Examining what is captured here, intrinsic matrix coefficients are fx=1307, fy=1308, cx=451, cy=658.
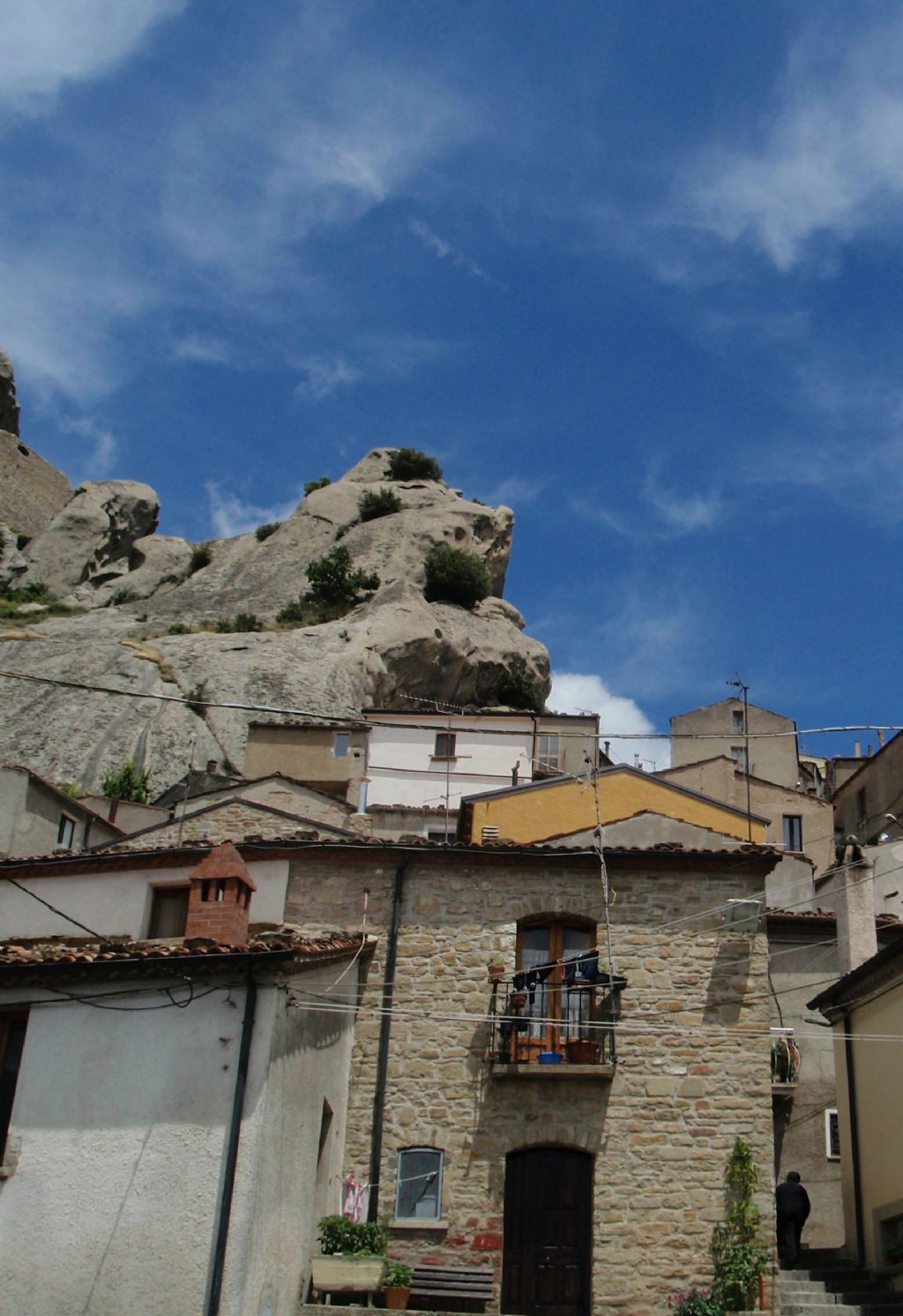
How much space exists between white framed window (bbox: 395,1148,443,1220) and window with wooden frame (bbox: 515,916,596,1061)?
1.89 m

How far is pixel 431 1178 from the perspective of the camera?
1805cm

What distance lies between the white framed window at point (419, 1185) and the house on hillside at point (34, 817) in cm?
1207

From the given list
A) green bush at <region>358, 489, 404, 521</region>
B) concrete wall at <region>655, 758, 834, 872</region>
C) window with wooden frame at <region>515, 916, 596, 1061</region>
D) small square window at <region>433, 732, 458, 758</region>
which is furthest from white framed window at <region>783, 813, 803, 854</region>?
green bush at <region>358, 489, 404, 521</region>

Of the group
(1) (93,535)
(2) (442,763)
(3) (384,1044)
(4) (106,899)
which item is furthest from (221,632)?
(3) (384,1044)

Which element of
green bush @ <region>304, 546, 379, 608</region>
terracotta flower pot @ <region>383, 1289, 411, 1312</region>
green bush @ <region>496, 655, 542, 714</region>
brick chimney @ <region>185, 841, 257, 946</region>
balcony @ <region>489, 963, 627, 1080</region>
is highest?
green bush @ <region>304, 546, 379, 608</region>

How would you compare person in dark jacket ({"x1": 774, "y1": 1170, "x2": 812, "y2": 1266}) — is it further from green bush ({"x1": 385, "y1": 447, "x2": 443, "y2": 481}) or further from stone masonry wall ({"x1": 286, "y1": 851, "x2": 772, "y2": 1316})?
green bush ({"x1": 385, "y1": 447, "x2": 443, "y2": 481})

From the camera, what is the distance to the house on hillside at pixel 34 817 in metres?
27.5

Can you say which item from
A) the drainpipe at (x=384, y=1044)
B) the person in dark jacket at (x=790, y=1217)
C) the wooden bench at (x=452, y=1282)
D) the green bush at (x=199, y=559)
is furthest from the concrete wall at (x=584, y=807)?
the green bush at (x=199, y=559)

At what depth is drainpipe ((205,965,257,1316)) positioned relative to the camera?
13617mm

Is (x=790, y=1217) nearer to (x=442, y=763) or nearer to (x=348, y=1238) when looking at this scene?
(x=348, y=1238)

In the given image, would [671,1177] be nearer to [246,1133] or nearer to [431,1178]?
[431,1178]

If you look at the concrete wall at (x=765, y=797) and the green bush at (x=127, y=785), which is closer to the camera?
the green bush at (x=127, y=785)

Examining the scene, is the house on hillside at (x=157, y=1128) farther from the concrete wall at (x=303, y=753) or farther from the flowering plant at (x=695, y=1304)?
the concrete wall at (x=303, y=753)

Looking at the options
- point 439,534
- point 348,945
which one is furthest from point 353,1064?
point 439,534
